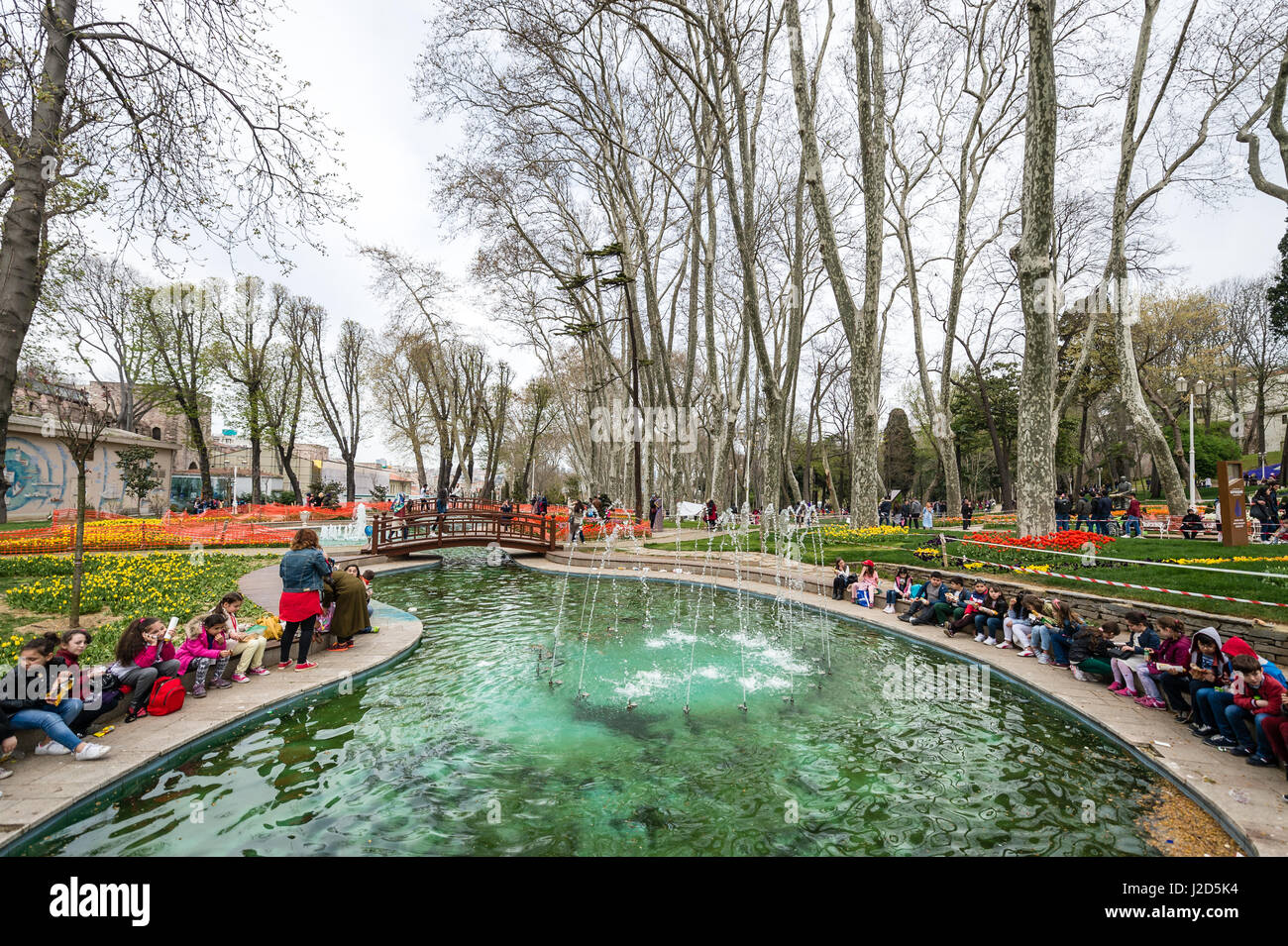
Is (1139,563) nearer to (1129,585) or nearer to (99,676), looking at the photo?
(1129,585)

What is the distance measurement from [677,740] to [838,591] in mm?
7010

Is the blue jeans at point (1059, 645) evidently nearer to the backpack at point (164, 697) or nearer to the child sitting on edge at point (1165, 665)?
the child sitting on edge at point (1165, 665)

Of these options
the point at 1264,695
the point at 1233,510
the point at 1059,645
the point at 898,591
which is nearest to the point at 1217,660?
the point at 1264,695

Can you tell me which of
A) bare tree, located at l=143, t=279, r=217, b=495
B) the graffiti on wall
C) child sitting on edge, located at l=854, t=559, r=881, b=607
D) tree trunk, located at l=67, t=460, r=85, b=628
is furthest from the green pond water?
bare tree, located at l=143, t=279, r=217, b=495

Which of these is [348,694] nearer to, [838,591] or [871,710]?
[871,710]

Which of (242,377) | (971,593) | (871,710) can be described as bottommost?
(871,710)

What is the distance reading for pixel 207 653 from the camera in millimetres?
5789

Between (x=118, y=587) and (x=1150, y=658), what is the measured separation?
15208mm

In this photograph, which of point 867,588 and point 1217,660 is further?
point 867,588

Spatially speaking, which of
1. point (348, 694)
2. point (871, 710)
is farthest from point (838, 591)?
point (348, 694)

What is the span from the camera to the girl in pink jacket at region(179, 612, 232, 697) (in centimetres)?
568

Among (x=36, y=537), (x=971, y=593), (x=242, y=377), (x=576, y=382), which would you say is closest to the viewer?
(x=971, y=593)

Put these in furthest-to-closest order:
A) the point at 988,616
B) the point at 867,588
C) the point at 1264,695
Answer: the point at 867,588
the point at 988,616
the point at 1264,695

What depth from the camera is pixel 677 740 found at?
5.01 metres
